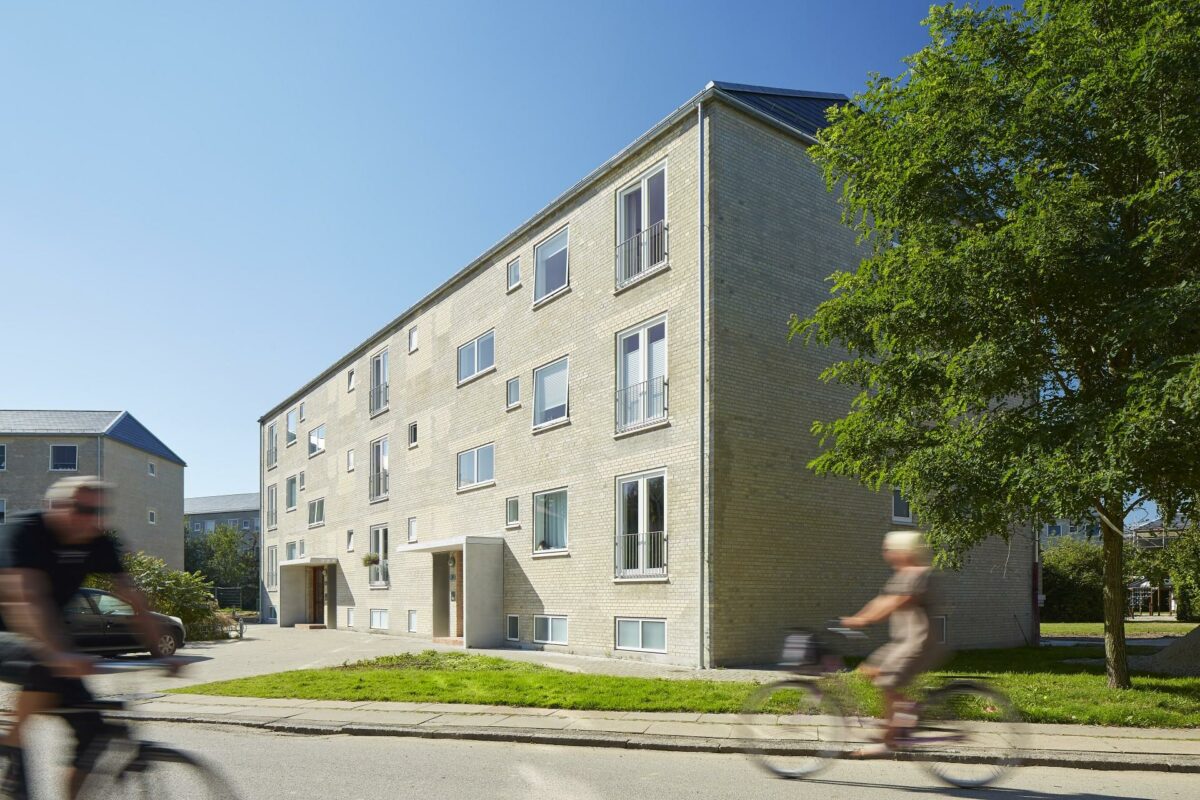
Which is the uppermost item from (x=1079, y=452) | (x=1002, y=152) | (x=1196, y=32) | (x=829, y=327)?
(x=1196, y=32)

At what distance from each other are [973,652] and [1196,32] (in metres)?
12.7

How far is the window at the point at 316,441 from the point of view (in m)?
37.6

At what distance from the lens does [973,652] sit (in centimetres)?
1903

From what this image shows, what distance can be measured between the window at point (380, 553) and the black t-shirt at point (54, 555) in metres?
24.8

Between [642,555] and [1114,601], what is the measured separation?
788 cm

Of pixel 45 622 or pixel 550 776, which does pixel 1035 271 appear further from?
pixel 45 622

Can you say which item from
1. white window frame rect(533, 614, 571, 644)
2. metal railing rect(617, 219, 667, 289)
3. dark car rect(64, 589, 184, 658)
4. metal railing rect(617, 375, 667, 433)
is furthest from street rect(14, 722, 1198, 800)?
metal railing rect(617, 219, 667, 289)

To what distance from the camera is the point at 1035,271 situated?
1106 cm

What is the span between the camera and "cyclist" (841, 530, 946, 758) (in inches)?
268

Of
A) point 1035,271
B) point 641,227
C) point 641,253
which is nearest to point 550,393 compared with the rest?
point 641,253

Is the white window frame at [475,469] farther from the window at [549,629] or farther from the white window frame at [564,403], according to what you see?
the window at [549,629]

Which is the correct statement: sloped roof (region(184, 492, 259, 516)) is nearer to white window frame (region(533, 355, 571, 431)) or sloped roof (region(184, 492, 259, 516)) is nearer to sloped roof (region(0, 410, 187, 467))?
sloped roof (region(0, 410, 187, 467))

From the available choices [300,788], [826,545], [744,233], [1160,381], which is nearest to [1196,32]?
[1160,381]

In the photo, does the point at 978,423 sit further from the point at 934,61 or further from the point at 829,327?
the point at 934,61
